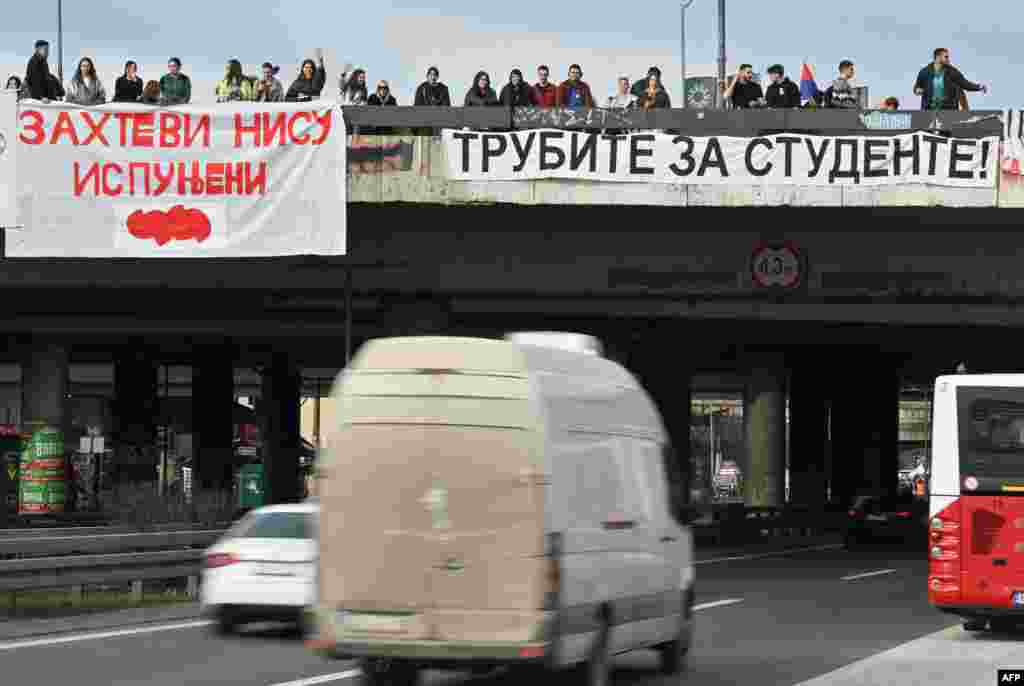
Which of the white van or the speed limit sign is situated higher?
the speed limit sign

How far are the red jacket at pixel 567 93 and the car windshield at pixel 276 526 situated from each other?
1172 centimetres

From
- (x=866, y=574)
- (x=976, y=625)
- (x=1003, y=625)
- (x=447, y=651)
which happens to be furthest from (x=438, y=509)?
(x=866, y=574)

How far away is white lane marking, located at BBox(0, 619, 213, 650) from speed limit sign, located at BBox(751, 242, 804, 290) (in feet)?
43.9

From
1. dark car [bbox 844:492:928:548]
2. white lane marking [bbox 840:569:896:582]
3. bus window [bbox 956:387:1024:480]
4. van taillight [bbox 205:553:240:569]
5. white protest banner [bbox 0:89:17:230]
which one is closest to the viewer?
van taillight [bbox 205:553:240:569]

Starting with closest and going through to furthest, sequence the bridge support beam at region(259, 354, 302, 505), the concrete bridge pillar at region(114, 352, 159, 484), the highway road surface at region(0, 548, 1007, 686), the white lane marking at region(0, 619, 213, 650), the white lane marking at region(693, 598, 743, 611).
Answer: the highway road surface at region(0, 548, 1007, 686), the white lane marking at region(0, 619, 213, 650), the white lane marking at region(693, 598, 743, 611), the concrete bridge pillar at region(114, 352, 159, 484), the bridge support beam at region(259, 354, 302, 505)

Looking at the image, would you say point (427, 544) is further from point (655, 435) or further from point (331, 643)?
point (655, 435)

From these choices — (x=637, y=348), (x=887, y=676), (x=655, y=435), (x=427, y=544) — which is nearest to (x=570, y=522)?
(x=427, y=544)

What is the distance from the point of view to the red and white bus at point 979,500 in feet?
62.5

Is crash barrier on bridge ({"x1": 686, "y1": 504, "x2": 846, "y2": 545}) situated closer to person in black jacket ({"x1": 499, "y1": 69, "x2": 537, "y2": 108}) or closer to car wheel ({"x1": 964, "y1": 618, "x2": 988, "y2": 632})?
person in black jacket ({"x1": 499, "y1": 69, "x2": 537, "y2": 108})

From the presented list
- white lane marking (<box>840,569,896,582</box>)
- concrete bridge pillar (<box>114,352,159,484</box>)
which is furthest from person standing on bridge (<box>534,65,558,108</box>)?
concrete bridge pillar (<box>114,352,159,484</box>)

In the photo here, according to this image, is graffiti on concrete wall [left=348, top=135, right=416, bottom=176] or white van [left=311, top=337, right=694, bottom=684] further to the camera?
graffiti on concrete wall [left=348, top=135, right=416, bottom=176]

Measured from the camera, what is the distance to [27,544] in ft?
72.7

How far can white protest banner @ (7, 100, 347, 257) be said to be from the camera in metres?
28.4

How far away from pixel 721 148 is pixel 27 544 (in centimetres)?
1177
